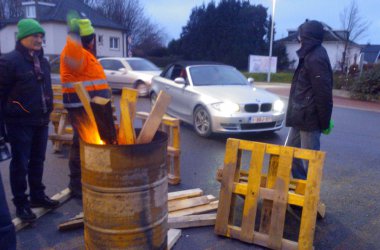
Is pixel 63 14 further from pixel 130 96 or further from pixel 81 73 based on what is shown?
pixel 130 96

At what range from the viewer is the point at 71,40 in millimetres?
3066

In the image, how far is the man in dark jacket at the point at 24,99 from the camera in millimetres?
3389

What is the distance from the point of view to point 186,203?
4086 mm

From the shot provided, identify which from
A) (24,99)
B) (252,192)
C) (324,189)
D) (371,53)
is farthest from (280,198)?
(371,53)

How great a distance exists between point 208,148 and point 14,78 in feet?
13.4

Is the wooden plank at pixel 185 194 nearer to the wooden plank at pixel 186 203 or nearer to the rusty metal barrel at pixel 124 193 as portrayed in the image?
the wooden plank at pixel 186 203

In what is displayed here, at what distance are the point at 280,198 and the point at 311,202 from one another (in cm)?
27

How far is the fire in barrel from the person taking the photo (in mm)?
2451

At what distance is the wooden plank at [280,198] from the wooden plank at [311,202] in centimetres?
18

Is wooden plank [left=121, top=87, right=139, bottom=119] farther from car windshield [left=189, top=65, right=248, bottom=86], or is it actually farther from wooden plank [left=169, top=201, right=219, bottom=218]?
car windshield [left=189, top=65, right=248, bottom=86]

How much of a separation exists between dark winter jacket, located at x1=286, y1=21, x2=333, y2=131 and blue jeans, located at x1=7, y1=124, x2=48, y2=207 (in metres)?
2.74

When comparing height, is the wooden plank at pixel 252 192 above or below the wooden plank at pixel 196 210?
above

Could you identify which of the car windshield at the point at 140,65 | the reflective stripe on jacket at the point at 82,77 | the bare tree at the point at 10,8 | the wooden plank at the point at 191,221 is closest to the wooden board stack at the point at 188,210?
the wooden plank at the point at 191,221

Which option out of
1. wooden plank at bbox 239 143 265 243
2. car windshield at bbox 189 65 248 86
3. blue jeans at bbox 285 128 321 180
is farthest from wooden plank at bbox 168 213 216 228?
car windshield at bbox 189 65 248 86
